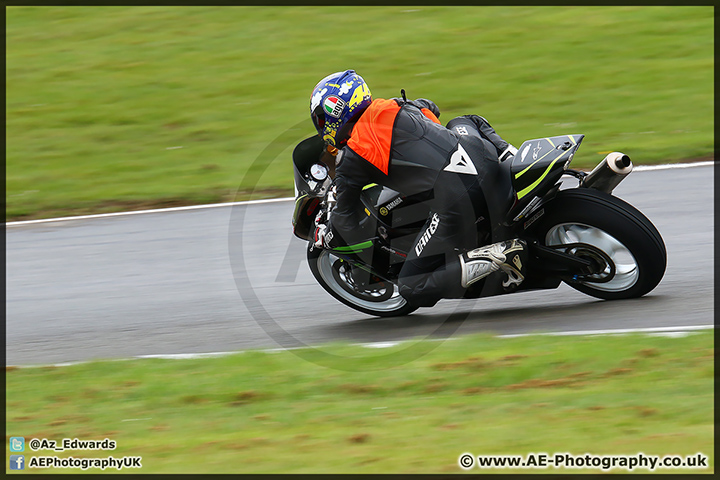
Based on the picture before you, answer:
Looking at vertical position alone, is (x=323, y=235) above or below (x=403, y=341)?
above

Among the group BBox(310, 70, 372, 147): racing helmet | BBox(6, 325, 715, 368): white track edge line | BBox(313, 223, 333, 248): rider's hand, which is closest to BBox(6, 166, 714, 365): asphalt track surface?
BBox(6, 325, 715, 368): white track edge line

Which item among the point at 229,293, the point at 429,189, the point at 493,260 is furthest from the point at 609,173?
the point at 229,293

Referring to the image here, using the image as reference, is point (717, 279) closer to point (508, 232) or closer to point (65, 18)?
point (508, 232)

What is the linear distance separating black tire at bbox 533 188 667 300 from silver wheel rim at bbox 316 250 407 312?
1.25 m

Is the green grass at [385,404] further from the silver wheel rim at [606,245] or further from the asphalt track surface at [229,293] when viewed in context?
the silver wheel rim at [606,245]

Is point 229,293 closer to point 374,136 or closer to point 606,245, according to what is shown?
point 374,136

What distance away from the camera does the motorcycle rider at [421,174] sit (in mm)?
5234

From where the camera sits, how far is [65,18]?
1762 centimetres

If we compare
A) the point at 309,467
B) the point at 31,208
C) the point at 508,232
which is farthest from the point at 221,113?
the point at 309,467

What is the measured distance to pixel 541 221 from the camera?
17.5 feet

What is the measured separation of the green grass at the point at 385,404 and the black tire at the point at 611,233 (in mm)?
605

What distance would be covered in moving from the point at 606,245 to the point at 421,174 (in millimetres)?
1269

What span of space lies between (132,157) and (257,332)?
6248 mm

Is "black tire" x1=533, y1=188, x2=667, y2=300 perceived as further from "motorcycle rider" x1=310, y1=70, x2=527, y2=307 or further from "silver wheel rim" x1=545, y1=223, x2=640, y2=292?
"motorcycle rider" x1=310, y1=70, x2=527, y2=307
